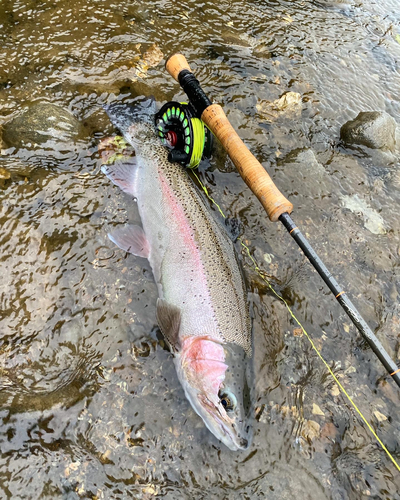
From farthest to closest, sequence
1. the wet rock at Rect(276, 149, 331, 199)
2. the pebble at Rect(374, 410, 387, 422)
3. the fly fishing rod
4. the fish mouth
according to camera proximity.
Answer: the wet rock at Rect(276, 149, 331, 199), the pebble at Rect(374, 410, 387, 422), the fish mouth, the fly fishing rod

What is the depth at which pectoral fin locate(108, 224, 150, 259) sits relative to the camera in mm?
3490

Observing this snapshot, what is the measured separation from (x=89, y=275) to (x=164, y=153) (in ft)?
5.34

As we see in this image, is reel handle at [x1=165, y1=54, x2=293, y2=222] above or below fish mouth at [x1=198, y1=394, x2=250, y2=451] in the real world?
above

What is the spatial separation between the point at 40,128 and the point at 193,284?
247 cm

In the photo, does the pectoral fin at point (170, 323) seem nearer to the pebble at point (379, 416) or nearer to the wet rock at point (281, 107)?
the pebble at point (379, 416)

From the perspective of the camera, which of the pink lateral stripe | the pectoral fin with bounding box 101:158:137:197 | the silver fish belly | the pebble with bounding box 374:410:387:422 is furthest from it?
the pectoral fin with bounding box 101:158:137:197

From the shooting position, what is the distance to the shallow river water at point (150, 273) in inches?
107

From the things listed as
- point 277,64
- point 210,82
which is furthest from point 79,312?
point 277,64

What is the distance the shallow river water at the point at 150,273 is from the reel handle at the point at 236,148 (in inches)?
29.9

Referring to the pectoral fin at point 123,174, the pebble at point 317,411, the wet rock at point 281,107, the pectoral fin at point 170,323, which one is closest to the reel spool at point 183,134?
the pectoral fin at point 123,174

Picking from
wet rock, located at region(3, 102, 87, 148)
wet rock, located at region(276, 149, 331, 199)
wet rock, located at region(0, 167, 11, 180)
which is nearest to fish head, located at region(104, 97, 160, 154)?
wet rock, located at region(3, 102, 87, 148)

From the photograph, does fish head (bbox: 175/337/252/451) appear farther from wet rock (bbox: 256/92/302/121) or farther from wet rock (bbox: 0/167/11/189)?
wet rock (bbox: 256/92/302/121)

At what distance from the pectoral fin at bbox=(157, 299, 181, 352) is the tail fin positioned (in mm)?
2255

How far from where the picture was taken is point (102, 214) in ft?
12.1
